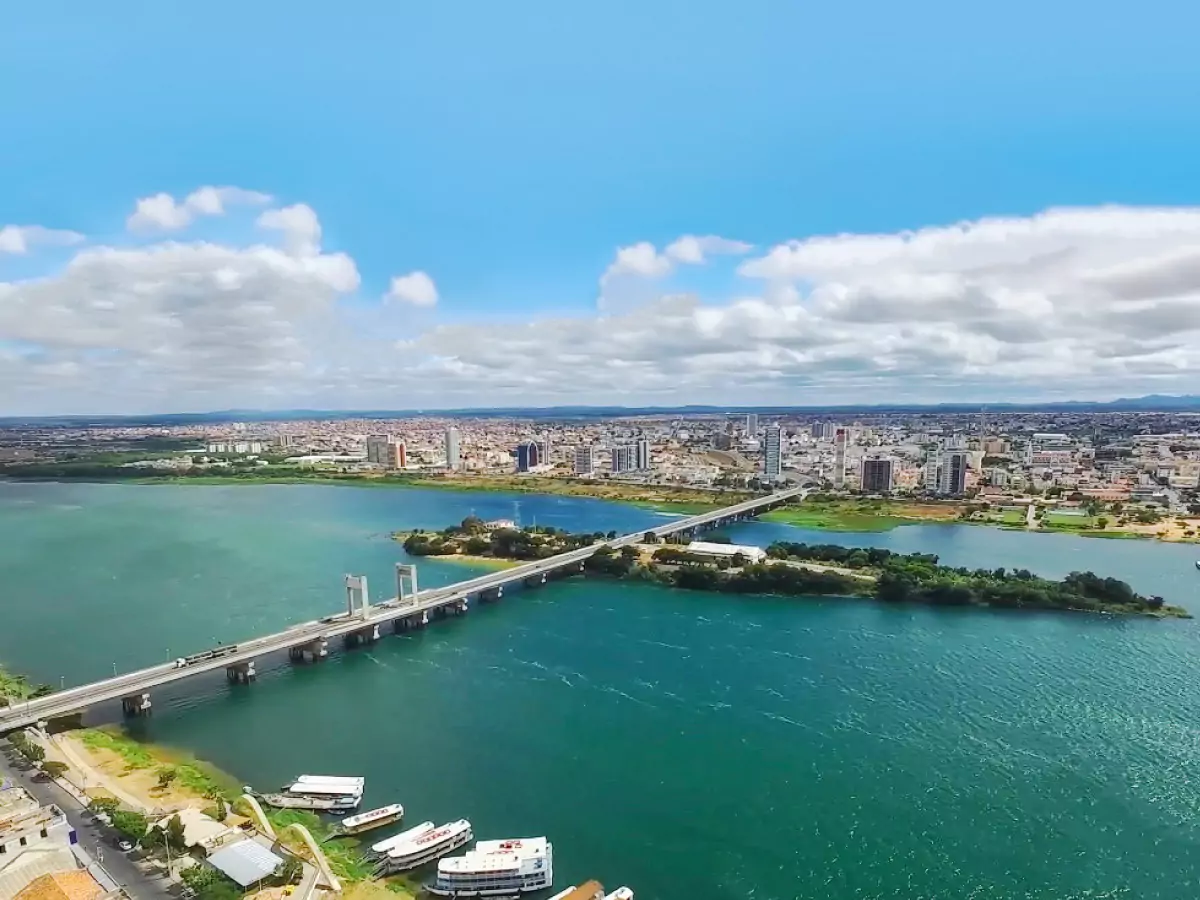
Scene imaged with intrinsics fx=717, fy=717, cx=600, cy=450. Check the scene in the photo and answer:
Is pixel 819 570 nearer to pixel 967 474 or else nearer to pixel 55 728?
pixel 55 728

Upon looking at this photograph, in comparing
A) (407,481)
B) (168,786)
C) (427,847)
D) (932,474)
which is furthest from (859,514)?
(168,786)

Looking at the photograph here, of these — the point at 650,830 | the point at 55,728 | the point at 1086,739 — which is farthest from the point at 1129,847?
the point at 55,728

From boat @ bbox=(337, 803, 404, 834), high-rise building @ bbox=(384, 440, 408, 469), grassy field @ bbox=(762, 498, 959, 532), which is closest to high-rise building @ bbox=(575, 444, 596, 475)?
high-rise building @ bbox=(384, 440, 408, 469)

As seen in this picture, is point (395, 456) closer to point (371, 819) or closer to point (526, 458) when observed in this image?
point (526, 458)

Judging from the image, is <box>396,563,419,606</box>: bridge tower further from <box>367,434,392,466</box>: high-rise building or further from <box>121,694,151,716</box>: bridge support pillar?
→ <box>367,434,392,466</box>: high-rise building

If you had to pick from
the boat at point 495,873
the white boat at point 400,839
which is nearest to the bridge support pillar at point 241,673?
the white boat at point 400,839

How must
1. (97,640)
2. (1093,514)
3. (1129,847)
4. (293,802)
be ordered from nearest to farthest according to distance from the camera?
(1129,847), (293,802), (97,640), (1093,514)

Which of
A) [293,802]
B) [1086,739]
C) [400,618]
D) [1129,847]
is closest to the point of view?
[1129,847]
